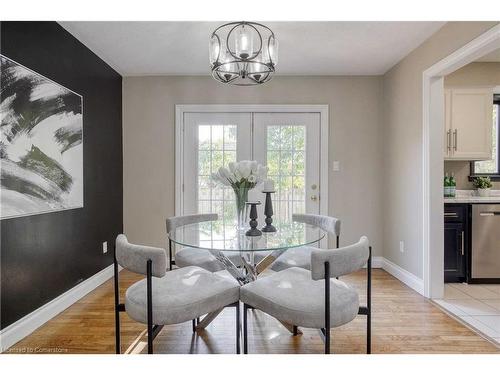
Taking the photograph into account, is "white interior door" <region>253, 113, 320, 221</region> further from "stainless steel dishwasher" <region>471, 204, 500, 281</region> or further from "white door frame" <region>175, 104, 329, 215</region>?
"stainless steel dishwasher" <region>471, 204, 500, 281</region>

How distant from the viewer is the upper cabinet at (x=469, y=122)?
3.27m

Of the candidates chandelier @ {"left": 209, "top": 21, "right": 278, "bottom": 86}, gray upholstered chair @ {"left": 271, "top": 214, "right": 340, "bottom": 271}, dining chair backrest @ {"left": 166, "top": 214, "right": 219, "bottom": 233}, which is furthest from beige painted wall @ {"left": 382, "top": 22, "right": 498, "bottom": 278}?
dining chair backrest @ {"left": 166, "top": 214, "right": 219, "bottom": 233}

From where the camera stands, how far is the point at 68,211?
2.67 m

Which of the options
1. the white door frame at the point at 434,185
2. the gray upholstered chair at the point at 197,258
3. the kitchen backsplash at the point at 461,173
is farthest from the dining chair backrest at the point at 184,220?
the kitchen backsplash at the point at 461,173

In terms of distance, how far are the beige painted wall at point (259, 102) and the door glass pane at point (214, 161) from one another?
0.34m

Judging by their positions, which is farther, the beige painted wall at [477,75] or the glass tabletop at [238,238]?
the beige painted wall at [477,75]

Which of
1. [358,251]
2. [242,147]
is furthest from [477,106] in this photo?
[358,251]

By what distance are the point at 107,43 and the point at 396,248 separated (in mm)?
3715

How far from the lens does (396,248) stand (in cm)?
348

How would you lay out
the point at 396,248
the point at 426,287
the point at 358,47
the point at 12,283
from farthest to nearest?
the point at 396,248 < the point at 358,47 < the point at 426,287 < the point at 12,283

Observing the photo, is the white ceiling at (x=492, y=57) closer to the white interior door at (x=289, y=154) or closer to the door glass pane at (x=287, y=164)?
the white interior door at (x=289, y=154)

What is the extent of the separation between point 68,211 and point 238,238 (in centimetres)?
171

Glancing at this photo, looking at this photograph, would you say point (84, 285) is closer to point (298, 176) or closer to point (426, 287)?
point (298, 176)

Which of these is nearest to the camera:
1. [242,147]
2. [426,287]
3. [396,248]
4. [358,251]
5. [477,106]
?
[358,251]
